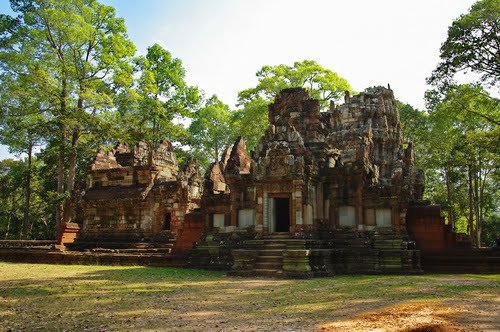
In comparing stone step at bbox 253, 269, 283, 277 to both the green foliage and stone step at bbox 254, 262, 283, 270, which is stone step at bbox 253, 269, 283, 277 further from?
the green foliage

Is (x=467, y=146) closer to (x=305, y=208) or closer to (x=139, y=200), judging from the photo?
(x=305, y=208)

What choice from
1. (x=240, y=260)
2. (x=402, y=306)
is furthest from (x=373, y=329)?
(x=240, y=260)

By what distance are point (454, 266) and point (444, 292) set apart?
21.4 feet

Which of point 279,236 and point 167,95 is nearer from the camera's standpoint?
point 279,236

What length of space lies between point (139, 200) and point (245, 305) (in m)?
19.4

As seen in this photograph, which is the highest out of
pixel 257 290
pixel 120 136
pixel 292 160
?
pixel 120 136

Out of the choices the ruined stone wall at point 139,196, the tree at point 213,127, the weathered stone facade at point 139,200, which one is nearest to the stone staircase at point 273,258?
the weathered stone facade at point 139,200

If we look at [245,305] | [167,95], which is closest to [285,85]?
[167,95]

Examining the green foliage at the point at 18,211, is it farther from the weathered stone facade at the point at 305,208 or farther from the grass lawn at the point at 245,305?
the grass lawn at the point at 245,305

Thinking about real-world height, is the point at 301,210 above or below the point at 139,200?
below

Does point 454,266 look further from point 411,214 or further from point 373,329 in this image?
point 373,329

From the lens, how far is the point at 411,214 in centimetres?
1698

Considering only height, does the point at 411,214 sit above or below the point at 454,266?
above

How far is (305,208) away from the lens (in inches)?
633
